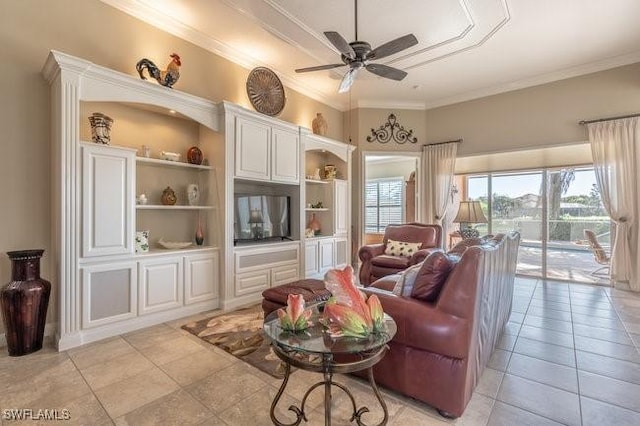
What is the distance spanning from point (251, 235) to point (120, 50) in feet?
8.66

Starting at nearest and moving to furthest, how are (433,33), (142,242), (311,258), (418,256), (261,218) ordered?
(142,242) < (433,33) < (418,256) < (261,218) < (311,258)

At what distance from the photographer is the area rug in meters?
2.43

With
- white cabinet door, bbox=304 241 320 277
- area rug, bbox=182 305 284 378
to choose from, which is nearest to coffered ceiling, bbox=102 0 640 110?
white cabinet door, bbox=304 241 320 277

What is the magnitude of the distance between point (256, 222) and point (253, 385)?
2605 mm

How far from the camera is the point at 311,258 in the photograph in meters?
5.06

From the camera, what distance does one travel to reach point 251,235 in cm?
440

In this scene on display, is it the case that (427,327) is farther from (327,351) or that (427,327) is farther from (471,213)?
(471,213)

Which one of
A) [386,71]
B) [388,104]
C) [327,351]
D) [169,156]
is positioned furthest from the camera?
[388,104]

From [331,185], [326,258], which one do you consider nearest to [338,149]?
[331,185]

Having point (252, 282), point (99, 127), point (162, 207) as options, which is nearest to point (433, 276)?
point (252, 282)

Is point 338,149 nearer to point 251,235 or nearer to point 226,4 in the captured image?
point 251,235

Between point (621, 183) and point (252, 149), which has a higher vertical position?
point (252, 149)

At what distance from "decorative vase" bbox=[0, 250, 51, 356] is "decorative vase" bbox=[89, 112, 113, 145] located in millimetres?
1118

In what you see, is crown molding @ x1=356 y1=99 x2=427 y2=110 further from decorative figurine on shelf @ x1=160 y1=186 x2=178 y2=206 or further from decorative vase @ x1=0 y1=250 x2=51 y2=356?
decorative vase @ x1=0 y1=250 x2=51 y2=356
